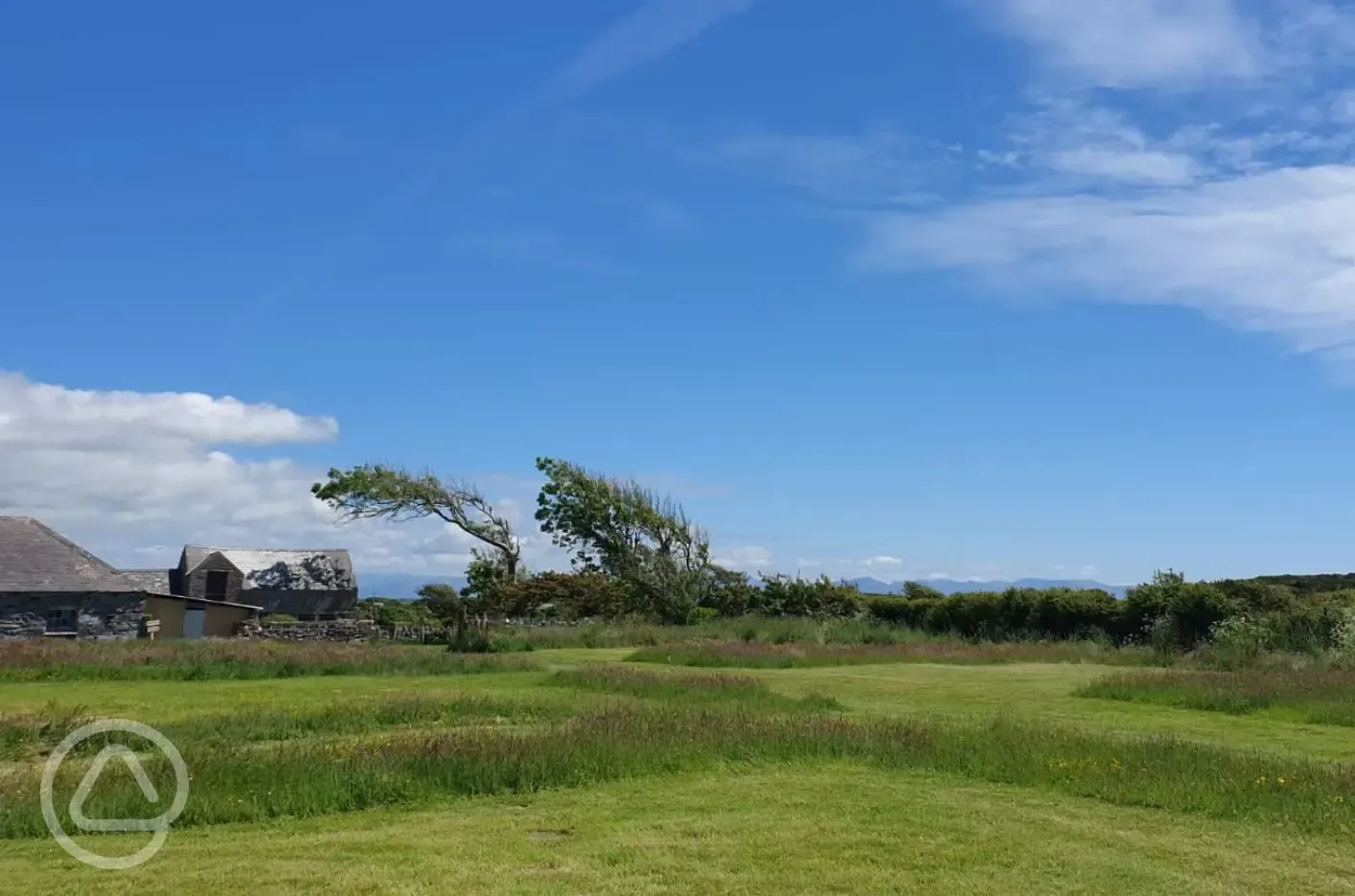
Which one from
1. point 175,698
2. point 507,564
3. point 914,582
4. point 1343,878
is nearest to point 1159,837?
point 1343,878

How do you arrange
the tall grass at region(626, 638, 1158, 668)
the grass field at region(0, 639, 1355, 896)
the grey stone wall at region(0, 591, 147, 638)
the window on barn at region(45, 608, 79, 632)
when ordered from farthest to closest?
1. the window on barn at region(45, 608, 79, 632)
2. the grey stone wall at region(0, 591, 147, 638)
3. the tall grass at region(626, 638, 1158, 668)
4. the grass field at region(0, 639, 1355, 896)

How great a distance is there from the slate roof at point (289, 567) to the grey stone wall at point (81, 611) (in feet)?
76.3

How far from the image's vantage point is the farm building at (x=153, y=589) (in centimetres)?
3409

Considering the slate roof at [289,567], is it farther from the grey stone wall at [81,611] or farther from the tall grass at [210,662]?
the tall grass at [210,662]

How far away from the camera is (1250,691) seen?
685 inches

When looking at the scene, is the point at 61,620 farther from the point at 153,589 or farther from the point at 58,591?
the point at 153,589

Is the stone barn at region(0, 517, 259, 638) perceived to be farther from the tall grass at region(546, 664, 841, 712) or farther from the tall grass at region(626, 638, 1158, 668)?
the tall grass at region(546, 664, 841, 712)

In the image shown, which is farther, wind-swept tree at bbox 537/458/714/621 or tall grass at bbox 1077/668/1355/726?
wind-swept tree at bbox 537/458/714/621

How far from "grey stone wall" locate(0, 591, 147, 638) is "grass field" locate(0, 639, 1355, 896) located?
2091 centimetres

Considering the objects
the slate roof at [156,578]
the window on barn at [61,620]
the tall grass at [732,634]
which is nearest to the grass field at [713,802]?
the tall grass at [732,634]

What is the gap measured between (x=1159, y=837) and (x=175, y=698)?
15.1 meters

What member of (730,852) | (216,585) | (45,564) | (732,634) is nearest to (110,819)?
(730,852)

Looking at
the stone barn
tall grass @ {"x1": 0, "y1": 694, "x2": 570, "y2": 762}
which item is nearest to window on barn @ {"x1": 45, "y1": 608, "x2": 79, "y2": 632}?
the stone barn

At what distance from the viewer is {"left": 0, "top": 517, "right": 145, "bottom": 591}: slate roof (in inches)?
1342
